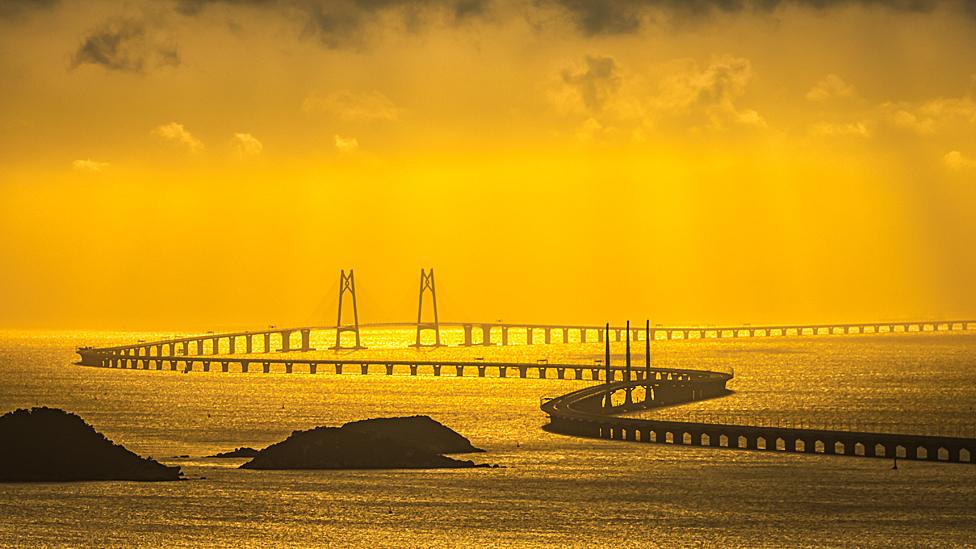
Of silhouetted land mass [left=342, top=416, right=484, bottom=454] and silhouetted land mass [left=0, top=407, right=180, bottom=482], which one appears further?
silhouetted land mass [left=342, top=416, right=484, bottom=454]

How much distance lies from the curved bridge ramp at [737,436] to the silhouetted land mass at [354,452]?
72.9ft

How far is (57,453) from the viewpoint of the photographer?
8900cm

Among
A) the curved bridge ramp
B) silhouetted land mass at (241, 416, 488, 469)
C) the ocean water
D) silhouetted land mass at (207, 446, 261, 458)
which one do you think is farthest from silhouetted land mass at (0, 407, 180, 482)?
the curved bridge ramp

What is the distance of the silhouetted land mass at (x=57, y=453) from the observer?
8738 cm

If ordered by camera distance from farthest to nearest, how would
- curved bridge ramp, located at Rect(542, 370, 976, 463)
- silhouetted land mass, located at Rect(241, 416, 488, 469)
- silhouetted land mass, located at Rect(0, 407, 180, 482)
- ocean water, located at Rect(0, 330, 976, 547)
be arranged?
curved bridge ramp, located at Rect(542, 370, 976, 463) → silhouetted land mass, located at Rect(241, 416, 488, 469) → silhouetted land mass, located at Rect(0, 407, 180, 482) → ocean water, located at Rect(0, 330, 976, 547)

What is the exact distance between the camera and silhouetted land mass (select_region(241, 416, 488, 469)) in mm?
97125

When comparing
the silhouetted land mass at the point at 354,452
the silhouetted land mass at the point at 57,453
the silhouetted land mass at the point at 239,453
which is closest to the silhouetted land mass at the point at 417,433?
the silhouetted land mass at the point at 354,452

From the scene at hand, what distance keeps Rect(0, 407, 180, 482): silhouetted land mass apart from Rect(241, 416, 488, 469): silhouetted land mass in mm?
9478

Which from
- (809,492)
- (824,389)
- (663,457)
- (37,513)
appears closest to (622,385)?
(824,389)

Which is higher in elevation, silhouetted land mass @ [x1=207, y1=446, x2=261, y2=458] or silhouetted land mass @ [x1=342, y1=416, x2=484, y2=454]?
silhouetted land mass @ [x1=342, y1=416, x2=484, y2=454]

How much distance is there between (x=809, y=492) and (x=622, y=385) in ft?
241

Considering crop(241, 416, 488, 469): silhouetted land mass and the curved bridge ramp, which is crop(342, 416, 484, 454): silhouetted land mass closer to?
crop(241, 416, 488, 469): silhouetted land mass

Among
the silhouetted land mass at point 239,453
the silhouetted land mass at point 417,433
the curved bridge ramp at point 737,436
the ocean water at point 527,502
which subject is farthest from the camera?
the silhouetted land mass at point 239,453

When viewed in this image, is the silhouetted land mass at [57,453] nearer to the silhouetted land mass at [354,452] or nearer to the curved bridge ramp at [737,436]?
the silhouetted land mass at [354,452]
